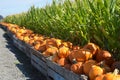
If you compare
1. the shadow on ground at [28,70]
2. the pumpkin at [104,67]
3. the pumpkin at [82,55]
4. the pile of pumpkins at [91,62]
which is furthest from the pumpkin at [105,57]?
the shadow on ground at [28,70]

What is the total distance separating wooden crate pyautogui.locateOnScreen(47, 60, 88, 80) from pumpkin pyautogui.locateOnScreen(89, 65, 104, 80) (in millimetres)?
128

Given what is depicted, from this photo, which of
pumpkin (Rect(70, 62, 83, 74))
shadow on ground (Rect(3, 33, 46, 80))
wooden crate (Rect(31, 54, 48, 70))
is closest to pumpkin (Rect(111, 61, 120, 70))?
pumpkin (Rect(70, 62, 83, 74))

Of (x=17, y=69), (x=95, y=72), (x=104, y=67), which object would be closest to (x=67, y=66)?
(x=104, y=67)

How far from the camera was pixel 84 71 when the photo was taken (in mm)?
5074

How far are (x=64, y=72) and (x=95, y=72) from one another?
940 millimetres

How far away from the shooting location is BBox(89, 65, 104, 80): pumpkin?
462cm

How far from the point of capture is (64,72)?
5.46 m

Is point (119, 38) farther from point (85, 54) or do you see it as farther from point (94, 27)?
point (94, 27)

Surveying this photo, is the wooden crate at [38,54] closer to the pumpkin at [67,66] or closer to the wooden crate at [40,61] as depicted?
the wooden crate at [40,61]

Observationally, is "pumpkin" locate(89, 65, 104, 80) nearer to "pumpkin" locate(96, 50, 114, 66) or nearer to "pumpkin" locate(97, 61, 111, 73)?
"pumpkin" locate(97, 61, 111, 73)

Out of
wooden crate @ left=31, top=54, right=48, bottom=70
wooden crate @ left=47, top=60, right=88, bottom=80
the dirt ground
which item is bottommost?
the dirt ground

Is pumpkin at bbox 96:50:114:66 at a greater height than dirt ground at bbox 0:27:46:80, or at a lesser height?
greater

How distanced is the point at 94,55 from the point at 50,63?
43.6 inches

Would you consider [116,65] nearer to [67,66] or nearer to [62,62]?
[67,66]
